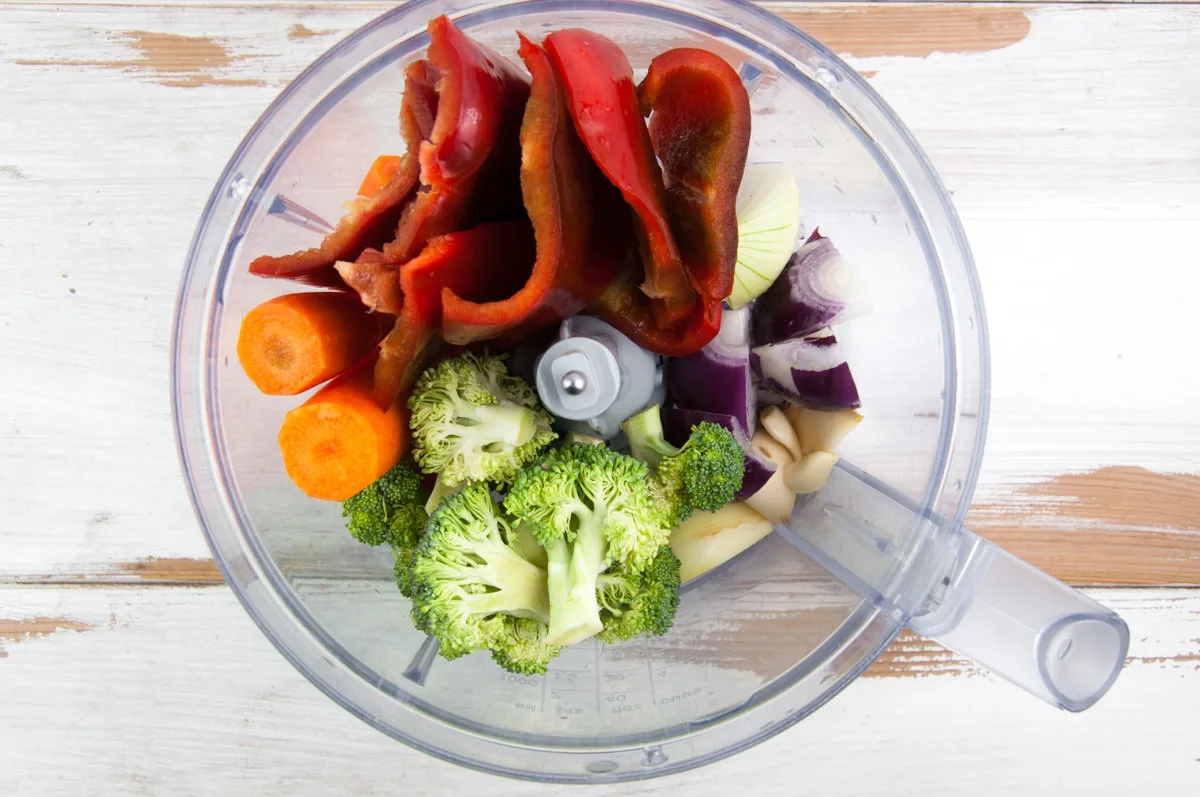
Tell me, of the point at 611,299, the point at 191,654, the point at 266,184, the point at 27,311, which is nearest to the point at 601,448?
the point at 611,299

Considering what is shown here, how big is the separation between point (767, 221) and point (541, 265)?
1.05 ft

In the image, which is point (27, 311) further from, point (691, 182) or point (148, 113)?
point (691, 182)

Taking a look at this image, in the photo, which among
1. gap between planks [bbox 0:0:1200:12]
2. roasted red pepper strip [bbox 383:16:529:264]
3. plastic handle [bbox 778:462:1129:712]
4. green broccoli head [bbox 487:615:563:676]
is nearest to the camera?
roasted red pepper strip [bbox 383:16:529:264]

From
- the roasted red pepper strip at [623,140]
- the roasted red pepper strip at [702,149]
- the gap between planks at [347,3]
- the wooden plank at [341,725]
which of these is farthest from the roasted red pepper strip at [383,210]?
the wooden plank at [341,725]

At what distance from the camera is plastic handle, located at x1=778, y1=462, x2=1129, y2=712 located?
0.79 meters

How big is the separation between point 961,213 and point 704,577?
2.08 ft

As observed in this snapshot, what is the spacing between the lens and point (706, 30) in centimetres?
98

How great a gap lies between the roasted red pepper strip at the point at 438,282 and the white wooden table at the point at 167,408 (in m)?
0.58

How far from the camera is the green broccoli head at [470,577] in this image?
2.75ft

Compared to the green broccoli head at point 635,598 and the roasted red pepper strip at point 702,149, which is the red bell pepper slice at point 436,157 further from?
the green broccoli head at point 635,598

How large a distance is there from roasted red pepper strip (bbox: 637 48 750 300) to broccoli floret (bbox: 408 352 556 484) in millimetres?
236

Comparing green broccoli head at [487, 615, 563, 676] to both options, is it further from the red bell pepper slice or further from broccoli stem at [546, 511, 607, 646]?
the red bell pepper slice

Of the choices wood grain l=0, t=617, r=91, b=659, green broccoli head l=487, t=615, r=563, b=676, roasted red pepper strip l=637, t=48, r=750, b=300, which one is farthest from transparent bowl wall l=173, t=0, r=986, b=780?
wood grain l=0, t=617, r=91, b=659

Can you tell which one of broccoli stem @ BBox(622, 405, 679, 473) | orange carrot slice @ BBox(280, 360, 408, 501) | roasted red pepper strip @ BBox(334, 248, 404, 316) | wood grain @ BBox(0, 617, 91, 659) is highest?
roasted red pepper strip @ BBox(334, 248, 404, 316)
